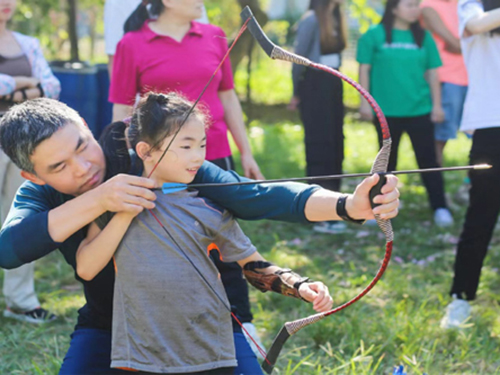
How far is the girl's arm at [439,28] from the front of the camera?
4.95 meters

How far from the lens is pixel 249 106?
33.7 ft

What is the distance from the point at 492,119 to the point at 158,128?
1496mm

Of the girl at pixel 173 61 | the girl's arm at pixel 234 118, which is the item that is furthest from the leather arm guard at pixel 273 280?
the girl's arm at pixel 234 118

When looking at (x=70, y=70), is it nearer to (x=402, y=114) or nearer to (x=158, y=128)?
(x=402, y=114)

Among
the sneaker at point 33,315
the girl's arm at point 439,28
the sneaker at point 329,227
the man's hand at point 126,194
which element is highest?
the girl's arm at point 439,28

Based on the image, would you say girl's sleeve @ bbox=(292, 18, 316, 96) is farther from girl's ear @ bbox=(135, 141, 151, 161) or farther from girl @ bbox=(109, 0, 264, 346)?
girl's ear @ bbox=(135, 141, 151, 161)

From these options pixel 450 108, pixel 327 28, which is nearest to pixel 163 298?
pixel 327 28

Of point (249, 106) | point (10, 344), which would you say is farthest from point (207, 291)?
point (249, 106)

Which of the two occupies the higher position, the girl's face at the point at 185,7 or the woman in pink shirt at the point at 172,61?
the girl's face at the point at 185,7

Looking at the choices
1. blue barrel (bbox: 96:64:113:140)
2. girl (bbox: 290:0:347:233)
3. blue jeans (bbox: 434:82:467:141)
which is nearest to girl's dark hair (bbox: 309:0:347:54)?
girl (bbox: 290:0:347:233)

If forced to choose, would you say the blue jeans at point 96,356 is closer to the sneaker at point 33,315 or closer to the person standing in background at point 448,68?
the sneaker at point 33,315

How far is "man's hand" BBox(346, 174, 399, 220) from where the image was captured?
1625mm

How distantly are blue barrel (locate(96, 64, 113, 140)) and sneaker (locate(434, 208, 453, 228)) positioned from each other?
2267mm

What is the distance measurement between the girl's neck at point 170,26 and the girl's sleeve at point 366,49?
2059 millimetres
